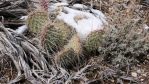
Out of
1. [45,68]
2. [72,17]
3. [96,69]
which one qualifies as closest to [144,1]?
[72,17]

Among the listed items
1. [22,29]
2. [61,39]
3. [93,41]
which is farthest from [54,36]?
[22,29]

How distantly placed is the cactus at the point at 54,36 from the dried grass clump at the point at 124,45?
0.47m

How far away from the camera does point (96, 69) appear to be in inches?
189

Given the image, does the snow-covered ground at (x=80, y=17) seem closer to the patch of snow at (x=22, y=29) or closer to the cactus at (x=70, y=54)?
the patch of snow at (x=22, y=29)

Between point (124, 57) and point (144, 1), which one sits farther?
point (144, 1)

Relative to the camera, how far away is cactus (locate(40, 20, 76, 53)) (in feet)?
15.4

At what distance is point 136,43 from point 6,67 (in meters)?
1.63

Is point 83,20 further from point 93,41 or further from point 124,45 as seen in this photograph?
point 124,45

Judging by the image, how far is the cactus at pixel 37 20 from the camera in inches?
194

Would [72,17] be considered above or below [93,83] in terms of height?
above

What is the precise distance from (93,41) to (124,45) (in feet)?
1.27

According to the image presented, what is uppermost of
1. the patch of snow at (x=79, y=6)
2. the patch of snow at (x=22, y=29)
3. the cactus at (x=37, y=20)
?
the cactus at (x=37, y=20)

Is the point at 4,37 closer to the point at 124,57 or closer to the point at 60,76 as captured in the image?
the point at 60,76

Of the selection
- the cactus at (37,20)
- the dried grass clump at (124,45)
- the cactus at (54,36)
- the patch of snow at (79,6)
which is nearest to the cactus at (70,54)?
the cactus at (54,36)
